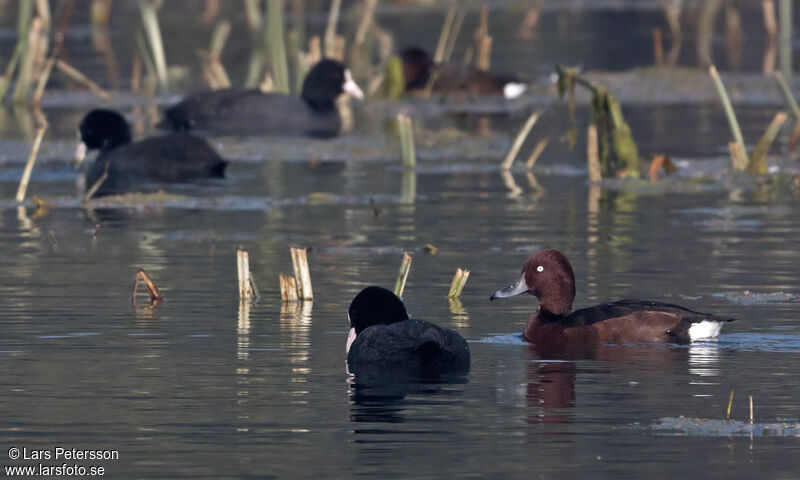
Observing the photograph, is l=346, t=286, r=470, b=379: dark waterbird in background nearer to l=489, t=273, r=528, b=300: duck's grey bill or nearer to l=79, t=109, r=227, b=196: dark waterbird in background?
l=489, t=273, r=528, b=300: duck's grey bill

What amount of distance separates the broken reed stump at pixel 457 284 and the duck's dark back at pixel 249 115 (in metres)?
11.8

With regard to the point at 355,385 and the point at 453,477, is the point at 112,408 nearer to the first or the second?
the point at 355,385

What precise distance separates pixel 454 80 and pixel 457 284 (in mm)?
16620

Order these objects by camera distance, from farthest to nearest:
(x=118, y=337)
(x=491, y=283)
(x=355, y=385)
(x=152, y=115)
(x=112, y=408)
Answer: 1. (x=152, y=115)
2. (x=491, y=283)
3. (x=118, y=337)
4. (x=355, y=385)
5. (x=112, y=408)

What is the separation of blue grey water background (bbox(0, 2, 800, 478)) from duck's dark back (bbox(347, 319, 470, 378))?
0.56ft

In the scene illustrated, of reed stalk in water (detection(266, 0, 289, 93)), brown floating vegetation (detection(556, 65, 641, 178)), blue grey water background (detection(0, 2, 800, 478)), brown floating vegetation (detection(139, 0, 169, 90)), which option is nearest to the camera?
blue grey water background (detection(0, 2, 800, 478))

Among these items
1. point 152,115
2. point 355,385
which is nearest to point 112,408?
point 355,385

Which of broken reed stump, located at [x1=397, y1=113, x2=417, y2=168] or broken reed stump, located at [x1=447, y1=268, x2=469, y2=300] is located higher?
broken reed stump, located at [x1=397, y1=113, x2=417, y2=168]

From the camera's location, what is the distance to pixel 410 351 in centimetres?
1006

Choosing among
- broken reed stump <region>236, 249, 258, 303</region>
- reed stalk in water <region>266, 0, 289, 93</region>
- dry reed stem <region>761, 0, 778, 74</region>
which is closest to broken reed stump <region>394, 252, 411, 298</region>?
broken reed stump <region>236, 249, 258, 303</region>

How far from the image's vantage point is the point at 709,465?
26.2 ft

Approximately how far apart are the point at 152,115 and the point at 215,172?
Answer: 7.37m

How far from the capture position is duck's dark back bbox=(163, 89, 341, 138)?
79.6 ft

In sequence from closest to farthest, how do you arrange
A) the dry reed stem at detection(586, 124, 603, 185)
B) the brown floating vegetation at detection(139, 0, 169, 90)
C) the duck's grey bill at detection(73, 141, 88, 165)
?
the dry reed stem at detection(586, 124, 603, 185) → the duck's grey bill at detection(73, 141, 88, 165) → the brown floating vegetation at detection(139, 0, 169, 90)
